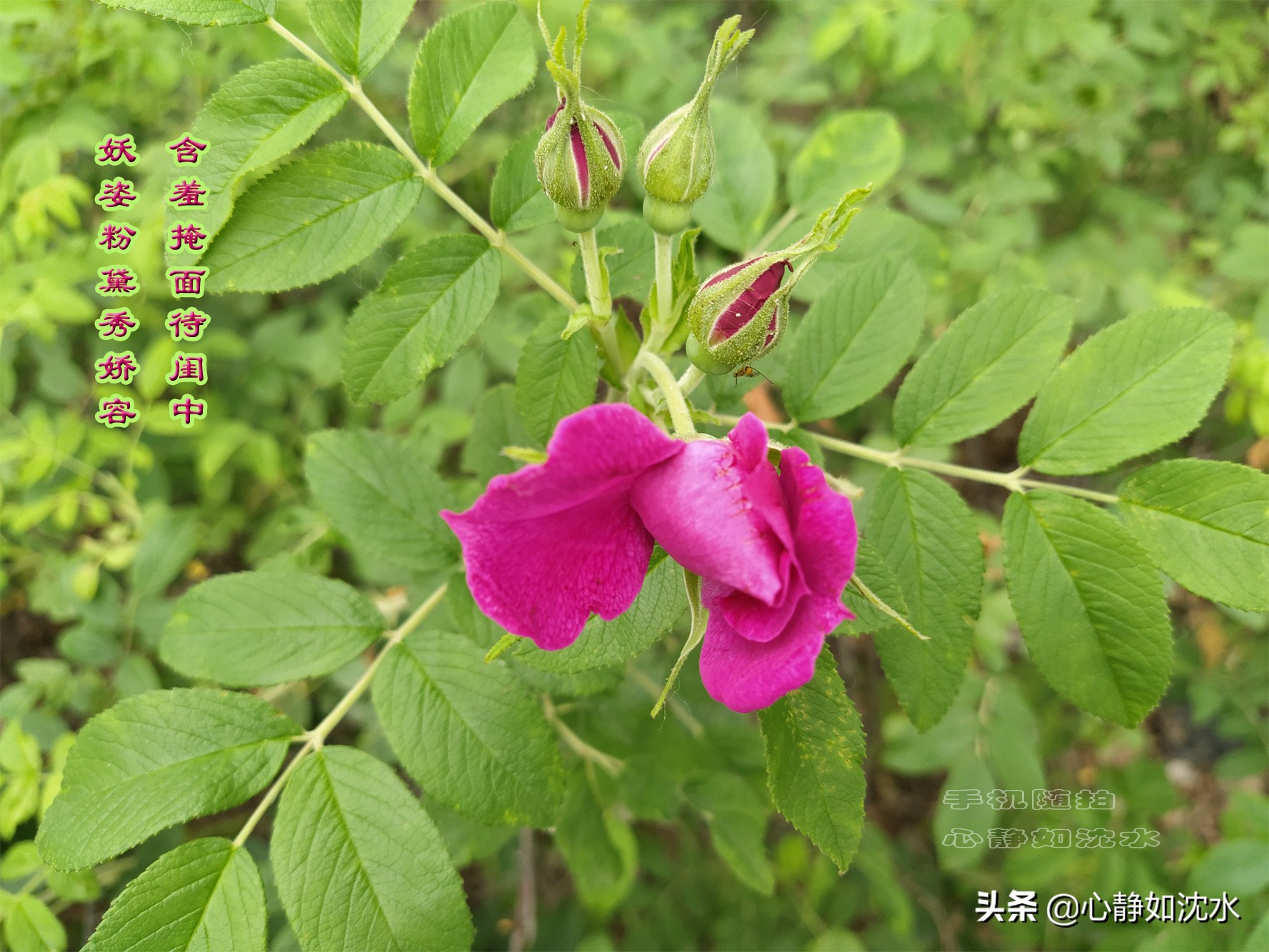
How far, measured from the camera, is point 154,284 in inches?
98.7

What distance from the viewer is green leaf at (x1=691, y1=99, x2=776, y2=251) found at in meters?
2.03

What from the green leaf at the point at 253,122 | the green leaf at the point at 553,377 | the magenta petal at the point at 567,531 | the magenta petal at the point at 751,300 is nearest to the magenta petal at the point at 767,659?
the magenta petal at the point at 567,531

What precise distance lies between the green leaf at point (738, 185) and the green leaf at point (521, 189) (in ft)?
2.05

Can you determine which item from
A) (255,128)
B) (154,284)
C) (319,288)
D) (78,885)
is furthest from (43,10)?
(78,885)

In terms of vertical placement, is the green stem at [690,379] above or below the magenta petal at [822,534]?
below

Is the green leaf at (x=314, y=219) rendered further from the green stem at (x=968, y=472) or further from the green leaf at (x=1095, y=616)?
the green leaf at (x=1095, y=616)

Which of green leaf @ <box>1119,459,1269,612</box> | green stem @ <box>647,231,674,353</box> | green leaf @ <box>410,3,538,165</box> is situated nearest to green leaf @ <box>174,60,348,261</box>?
green leaf @ <box>410,3,538,165</box>

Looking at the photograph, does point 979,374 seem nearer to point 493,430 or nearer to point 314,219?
point 493,430

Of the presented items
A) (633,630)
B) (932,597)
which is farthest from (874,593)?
(633,630)

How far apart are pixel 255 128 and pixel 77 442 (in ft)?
5.70

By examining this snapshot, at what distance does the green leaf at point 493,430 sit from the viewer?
6.44 ft

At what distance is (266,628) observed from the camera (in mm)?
1596

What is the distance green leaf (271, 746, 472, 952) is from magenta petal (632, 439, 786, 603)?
83 cm

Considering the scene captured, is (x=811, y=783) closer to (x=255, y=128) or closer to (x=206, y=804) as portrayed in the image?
(x=206, y=804)
